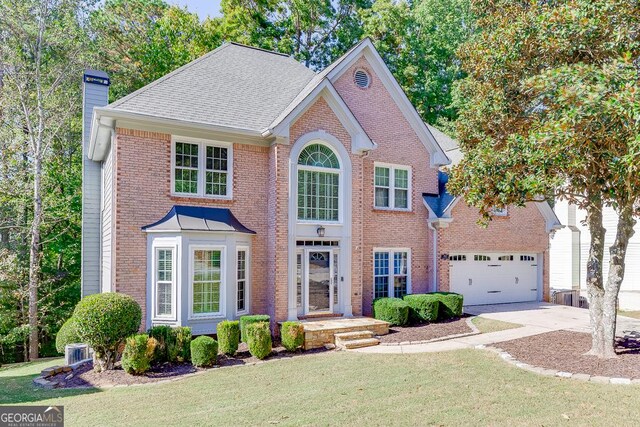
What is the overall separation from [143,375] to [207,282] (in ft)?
10.2

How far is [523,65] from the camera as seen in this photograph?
9.56 m

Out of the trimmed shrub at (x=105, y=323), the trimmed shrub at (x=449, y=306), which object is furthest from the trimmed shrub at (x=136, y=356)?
the trimmed shrub at (x=449, y=306)

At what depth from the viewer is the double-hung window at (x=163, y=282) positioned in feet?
36.9

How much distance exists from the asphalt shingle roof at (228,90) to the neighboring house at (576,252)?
18.5m

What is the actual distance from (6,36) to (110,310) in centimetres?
1725

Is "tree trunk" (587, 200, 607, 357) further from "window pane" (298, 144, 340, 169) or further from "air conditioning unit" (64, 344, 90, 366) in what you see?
"air conditioning unit" (64, 344, 90, 366)

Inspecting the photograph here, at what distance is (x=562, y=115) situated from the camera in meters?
7.41

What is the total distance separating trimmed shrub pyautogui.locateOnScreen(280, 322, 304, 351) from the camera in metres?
10.5

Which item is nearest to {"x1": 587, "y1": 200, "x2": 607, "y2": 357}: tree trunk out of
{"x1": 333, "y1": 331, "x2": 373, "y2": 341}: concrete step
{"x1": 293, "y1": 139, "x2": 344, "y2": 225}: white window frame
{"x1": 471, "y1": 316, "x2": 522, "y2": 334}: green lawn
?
{"x1": 471, "y1": 316, "x2": 522, "y2": 334}: green lawn

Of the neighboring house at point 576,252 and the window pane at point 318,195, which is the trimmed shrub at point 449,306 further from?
the neighboring house at point 576,252

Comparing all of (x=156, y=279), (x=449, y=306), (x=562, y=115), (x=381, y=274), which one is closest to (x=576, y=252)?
(x=449, y=306)

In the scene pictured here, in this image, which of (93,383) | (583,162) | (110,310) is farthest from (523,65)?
(93,383)

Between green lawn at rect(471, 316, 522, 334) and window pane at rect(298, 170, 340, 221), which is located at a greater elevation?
window pane at rect(298, 170, 340, 221)

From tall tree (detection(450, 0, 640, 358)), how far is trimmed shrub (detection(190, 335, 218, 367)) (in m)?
7.06
